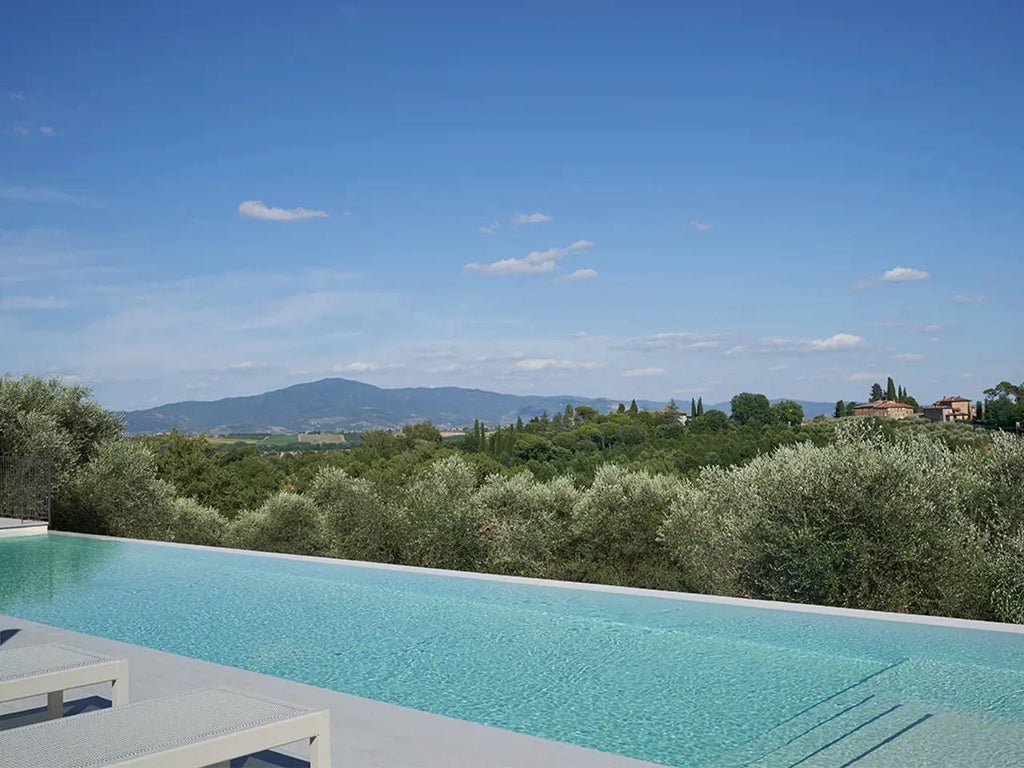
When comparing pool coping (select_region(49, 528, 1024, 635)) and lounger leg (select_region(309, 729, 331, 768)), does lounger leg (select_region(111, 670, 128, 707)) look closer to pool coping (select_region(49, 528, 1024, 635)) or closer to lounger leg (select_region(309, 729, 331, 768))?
lounger leg (select_region(309, 729, 331, 768))

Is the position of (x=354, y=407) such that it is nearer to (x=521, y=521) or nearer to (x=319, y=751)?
(x=521, y=521)

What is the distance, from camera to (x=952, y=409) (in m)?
37.3

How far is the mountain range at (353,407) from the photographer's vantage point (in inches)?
3388

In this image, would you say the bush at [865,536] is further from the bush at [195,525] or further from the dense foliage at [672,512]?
the bush at [195,525]

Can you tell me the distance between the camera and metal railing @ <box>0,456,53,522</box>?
50.6 feet

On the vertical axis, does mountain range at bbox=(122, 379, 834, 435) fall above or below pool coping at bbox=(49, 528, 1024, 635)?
above

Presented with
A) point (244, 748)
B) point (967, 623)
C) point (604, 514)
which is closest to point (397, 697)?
→ point (244, 748)

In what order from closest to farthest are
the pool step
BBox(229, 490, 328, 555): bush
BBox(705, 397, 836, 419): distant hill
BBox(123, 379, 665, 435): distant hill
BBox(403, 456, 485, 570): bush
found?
1. the pool step
2. BBox(403, 456, 485, 570): bush
3. BBox(229, 490, 328, 555): bush
4. BBox(705, 397, 836, 419): distant hill
5. BBox(123, 379, 665, 435): distant hill

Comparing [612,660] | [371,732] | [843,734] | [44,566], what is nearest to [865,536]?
[612,660]

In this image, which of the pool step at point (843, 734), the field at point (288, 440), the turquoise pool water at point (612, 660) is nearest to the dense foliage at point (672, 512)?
the turquoise pool water at point (612, 660)

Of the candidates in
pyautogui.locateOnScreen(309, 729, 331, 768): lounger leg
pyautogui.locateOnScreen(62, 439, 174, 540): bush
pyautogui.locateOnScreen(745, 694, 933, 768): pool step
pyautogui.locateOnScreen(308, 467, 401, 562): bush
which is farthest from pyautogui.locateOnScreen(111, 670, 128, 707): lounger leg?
pyautogui.locateOnScreen(62, 439, 174, 540): bush

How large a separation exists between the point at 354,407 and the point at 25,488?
92.6m

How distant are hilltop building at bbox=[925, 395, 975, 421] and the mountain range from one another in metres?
36.4

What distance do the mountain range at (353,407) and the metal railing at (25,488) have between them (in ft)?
199
